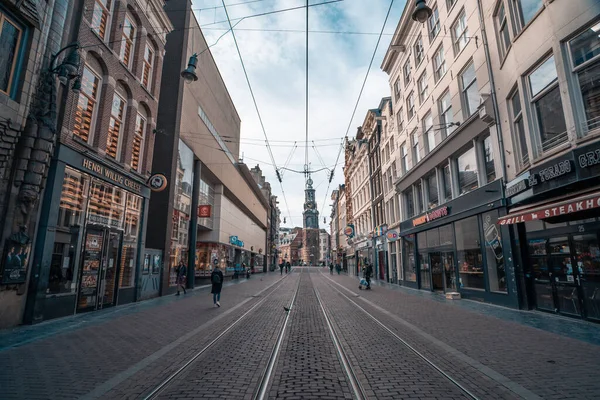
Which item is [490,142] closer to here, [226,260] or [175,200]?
[175,200]

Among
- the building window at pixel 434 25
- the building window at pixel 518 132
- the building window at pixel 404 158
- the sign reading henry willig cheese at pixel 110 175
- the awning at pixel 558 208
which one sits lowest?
the awning at pixel 558 208

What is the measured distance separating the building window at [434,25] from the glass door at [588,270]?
1463cm

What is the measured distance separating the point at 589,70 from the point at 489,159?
18.9ft

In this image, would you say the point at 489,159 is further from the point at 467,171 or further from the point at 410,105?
the point at 410,105

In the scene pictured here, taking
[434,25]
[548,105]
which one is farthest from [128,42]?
[434,25]

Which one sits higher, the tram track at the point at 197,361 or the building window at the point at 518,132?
the building window at the point at 518,132

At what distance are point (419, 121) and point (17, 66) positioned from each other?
64.5ft

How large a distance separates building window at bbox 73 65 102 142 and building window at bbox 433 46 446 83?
17024mm

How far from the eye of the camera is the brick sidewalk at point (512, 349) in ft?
15.3

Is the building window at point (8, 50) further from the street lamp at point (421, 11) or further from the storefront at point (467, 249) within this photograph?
the storefront at point (467, 249)

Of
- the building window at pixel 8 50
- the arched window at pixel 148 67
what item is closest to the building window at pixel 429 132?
the arched window at pixel 148 67

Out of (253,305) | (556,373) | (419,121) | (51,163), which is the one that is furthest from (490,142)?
(51,163)

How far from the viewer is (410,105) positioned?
23.5m

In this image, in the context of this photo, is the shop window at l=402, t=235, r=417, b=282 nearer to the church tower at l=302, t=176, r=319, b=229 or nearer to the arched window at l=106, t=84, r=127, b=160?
the arched window at l=106, t=84, r=127, b=160
